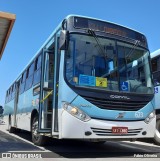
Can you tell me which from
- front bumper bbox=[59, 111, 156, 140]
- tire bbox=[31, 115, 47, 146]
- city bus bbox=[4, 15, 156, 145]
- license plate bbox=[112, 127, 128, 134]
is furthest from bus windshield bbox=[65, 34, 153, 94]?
tire bbox=[31, 115, 47, 146]

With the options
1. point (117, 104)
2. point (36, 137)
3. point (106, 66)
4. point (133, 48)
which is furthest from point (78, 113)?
point (36, 137)

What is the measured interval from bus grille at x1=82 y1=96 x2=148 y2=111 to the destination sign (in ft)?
6.18

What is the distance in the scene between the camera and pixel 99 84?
7723 millimetres

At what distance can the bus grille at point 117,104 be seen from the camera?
752 centimetres

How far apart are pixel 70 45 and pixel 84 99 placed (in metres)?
1.40

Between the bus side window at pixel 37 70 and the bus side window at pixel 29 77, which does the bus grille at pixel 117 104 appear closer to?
the bus side window at pixel 37 70

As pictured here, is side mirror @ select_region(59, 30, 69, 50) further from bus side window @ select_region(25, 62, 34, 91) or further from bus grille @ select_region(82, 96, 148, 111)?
bus side window @ select_region(25, 62, 34, 91)

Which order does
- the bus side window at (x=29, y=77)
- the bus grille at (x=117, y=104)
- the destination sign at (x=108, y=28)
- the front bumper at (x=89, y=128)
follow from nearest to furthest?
the front bumper at (x=89, y=128), the bus grille at (x=117, y=104), the destination sign at (x=108, y=28), the bus side window at (x=29, y=77)

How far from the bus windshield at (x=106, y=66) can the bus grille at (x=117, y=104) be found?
29cm

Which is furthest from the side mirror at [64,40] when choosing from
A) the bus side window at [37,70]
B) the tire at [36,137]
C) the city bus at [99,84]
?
the tire at [36,137]

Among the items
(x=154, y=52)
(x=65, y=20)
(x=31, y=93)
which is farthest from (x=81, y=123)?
(x=154, y=52)

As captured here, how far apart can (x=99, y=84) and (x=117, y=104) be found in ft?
2.11

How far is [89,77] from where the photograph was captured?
25.3ft

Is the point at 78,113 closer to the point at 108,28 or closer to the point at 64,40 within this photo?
the point at 64,40
